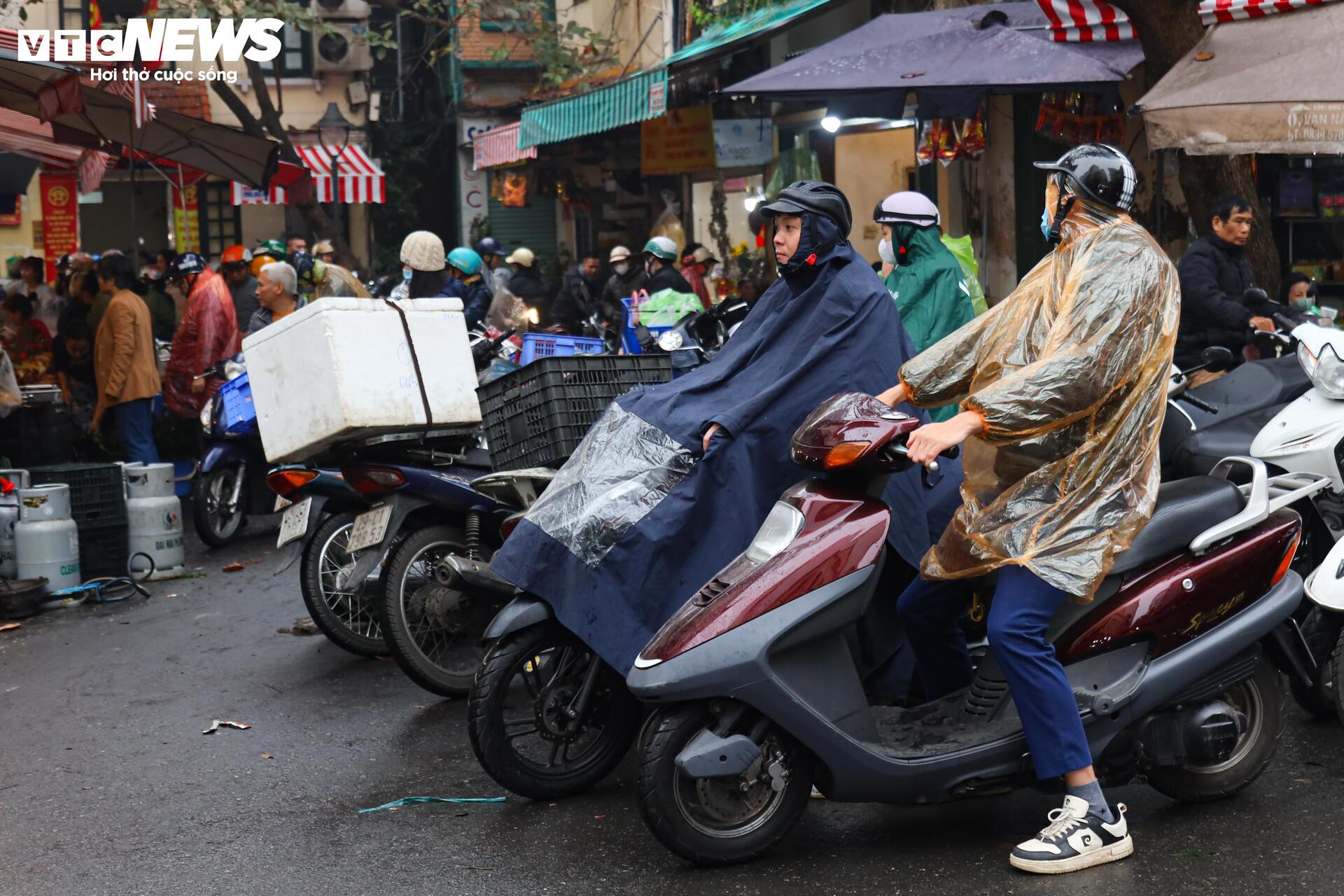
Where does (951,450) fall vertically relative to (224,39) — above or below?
below

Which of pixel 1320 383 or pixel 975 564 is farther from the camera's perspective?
pixel 1320 383

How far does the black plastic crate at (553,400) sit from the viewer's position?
5.91 m

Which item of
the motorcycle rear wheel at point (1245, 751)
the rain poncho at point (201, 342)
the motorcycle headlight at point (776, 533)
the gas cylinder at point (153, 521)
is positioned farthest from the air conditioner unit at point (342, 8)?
the motorcycle rear wheel at point (1245, 751)

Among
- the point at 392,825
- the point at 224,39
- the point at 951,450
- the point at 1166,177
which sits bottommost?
the point at 392,825

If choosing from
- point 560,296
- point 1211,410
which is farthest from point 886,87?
point 560,296

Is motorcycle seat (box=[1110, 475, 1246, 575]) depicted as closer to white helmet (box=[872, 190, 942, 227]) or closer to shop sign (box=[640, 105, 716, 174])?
white helmet (box=[872, 190, 942, 227])

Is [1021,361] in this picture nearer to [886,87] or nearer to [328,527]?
[328,527]

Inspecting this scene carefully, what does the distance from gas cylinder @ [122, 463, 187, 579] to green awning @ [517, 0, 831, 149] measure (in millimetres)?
6566

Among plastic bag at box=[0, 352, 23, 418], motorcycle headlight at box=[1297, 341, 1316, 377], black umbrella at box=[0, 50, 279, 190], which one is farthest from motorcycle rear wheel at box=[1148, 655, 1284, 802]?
plastic bag at box=[0, 352, 23, 418]

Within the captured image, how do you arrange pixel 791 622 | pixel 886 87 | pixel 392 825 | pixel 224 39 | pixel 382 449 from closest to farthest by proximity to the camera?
1. pixel 791 622
2. pixel 392 825
3. pixel 382 449
4. pixel 886 87
5. pixel 224 39

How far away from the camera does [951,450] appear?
16.0 ft

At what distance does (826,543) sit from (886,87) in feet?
19.2

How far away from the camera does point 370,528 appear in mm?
6520

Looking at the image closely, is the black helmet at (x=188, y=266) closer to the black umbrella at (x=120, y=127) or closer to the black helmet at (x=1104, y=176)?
the black umbrella at (x=120, y=127)
